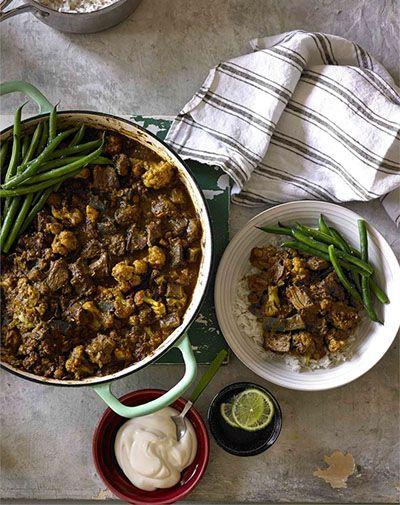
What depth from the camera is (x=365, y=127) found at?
9.98 feet

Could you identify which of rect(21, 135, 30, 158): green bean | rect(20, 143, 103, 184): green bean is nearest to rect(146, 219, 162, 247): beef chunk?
rect(20, 143, 103, 184): green bean

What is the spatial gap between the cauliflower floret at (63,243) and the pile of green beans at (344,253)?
0.75 meters

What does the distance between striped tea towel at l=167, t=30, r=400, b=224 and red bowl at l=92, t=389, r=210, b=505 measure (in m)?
0.91

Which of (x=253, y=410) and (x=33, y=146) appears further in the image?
(x=253, y=410)

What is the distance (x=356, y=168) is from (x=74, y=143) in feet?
3.71

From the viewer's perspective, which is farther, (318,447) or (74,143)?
(318,447)

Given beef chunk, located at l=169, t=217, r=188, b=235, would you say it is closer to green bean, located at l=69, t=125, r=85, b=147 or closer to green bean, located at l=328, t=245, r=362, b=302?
green bean, located at l=69, t=125, r=85, b=147

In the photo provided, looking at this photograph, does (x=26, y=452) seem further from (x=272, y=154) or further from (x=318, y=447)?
(x=272, y=154)

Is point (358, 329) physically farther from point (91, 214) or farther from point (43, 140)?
point (43, 140)

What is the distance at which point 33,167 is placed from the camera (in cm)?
277

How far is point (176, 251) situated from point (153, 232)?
0.11 metres

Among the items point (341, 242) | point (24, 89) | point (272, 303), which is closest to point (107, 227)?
point (24, 89)

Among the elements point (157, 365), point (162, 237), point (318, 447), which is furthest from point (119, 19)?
point (318, 447)

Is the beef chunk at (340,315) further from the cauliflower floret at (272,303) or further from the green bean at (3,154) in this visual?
the green bean at (3,154)
